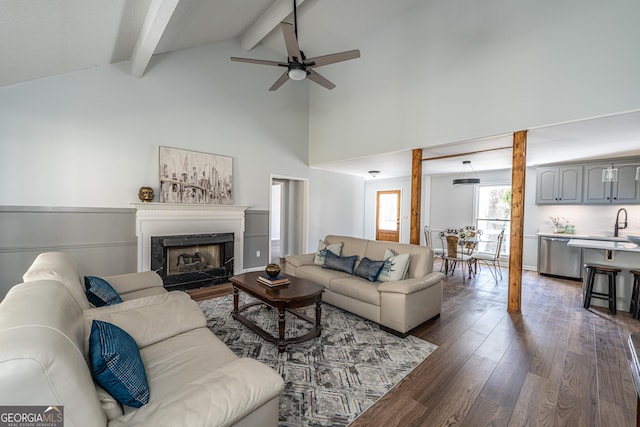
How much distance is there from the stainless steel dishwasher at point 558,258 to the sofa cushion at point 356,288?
4650 millimetres

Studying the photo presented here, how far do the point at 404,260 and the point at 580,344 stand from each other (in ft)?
6.23

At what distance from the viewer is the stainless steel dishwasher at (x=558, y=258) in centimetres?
519

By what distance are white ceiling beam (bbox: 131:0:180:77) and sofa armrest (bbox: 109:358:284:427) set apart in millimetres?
3316

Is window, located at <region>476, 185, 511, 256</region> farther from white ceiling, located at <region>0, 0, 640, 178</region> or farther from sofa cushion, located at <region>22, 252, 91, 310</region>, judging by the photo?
sofa cushion, located at <region>22, 252, 91, 310</region>

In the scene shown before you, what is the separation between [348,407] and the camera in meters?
1.86

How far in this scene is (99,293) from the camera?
7.04ft

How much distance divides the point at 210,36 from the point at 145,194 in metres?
2.95

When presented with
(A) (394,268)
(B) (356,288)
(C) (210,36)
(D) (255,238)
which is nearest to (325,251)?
(B) (356,288)

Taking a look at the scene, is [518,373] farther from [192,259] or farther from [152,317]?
[192,259]

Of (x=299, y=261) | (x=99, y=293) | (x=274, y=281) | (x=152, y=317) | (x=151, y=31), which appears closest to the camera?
(x=152, y=317)

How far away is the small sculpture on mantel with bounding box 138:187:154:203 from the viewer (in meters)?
4.17

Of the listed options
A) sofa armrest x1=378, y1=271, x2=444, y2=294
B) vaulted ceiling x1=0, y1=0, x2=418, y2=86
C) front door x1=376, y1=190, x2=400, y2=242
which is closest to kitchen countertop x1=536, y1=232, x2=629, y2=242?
front door x1=376, y1=190, x2=400, y2=242

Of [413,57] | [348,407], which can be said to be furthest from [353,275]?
[413,57]

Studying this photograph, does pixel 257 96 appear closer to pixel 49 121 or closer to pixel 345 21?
pixel 345 21
